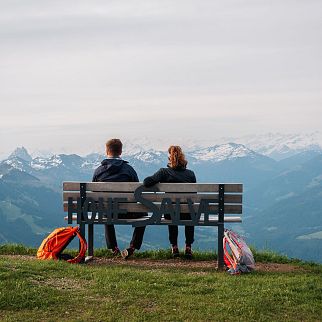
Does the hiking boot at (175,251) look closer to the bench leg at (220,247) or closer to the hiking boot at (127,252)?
the hiking boot at (127,252)

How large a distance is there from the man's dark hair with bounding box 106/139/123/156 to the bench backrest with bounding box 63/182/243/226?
124 centimetres

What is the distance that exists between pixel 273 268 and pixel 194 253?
188 cm

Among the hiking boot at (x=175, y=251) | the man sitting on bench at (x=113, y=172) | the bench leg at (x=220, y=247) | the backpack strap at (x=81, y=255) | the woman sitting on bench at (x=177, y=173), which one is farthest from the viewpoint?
the man sitting on bench at (x=113, y=172)

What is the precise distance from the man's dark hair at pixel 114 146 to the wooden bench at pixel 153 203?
1.24 m

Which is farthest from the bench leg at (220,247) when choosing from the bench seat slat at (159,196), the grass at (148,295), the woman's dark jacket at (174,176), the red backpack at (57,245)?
the red backpack at (57,245)

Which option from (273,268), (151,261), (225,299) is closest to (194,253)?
(151,261)

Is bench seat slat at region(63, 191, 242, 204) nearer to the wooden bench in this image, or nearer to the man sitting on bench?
the wooden bench

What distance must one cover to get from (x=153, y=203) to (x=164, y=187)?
37 centimetres

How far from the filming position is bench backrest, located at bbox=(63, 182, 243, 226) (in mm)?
11016

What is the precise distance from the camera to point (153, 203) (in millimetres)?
11242

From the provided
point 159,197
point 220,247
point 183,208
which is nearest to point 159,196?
point 159,197

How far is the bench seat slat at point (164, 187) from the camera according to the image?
433 inches

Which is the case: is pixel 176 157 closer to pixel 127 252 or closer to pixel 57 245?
pixel 127 252

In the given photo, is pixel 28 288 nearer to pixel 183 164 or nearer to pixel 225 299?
pixel 225 299
